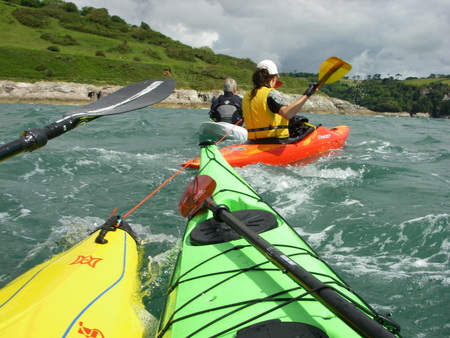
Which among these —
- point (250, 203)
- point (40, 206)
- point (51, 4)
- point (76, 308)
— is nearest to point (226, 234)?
point (250, 203)

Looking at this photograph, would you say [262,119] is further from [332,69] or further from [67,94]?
[67,94]

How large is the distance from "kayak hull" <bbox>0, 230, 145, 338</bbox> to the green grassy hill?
31.1 meters

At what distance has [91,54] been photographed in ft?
131

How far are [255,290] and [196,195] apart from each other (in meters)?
1.19

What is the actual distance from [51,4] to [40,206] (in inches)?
2641

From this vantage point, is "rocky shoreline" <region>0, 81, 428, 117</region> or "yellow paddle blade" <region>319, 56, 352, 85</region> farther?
"rocky shoreline" <region>0, 81, 428, 117</region>

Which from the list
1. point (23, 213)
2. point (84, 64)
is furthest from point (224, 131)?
point (84, 64)

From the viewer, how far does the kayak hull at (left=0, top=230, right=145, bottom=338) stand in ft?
5.34

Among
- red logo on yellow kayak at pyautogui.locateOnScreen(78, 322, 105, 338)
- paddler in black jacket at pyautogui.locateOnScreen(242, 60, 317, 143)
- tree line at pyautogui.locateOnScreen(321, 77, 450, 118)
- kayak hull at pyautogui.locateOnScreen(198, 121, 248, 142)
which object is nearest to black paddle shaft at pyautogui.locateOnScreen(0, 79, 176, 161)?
red logo on yellow kayak at pyautogui.locateOnScreen(78, 322, 105, 338)

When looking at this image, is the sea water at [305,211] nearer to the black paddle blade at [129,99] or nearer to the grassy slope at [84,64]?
the black paddle blade at [129,99]

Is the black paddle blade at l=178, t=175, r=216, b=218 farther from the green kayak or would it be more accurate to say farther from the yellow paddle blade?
the yellow paddle blade

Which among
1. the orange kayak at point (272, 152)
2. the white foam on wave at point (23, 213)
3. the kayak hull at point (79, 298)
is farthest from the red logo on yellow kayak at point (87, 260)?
the orange kayak at point (272, 152)

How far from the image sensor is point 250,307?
1.61 meters

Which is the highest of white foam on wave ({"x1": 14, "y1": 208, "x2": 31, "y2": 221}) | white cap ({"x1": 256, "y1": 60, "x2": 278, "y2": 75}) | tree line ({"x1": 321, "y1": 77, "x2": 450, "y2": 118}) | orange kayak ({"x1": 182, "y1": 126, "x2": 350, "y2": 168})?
tree line ({"x1": 321, "y1": 77, "x2": 450, "y2": 118})
